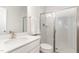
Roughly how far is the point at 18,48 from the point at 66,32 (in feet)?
2.17

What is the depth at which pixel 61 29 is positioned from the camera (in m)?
1.39

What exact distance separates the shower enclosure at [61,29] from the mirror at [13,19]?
0.26m

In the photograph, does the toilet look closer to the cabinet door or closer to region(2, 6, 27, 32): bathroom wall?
the cabinet door

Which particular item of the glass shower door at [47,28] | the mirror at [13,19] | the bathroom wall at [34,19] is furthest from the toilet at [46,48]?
the mirror at [13,19]

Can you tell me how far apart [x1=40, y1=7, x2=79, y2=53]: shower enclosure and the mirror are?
255 millimetres

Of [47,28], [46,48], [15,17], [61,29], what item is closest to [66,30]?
[61,29]

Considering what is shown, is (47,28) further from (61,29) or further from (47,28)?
(61,29)

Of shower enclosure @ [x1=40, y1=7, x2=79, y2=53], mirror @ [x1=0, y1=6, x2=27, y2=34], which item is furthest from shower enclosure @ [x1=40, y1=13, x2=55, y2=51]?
mirror @ [x1=0, y1=6, x2=27, y2=34]

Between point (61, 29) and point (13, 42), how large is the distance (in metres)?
0.66

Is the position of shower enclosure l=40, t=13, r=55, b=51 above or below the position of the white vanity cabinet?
above

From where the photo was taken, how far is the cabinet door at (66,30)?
1.35 metres

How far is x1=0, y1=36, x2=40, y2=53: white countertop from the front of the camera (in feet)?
4.09
